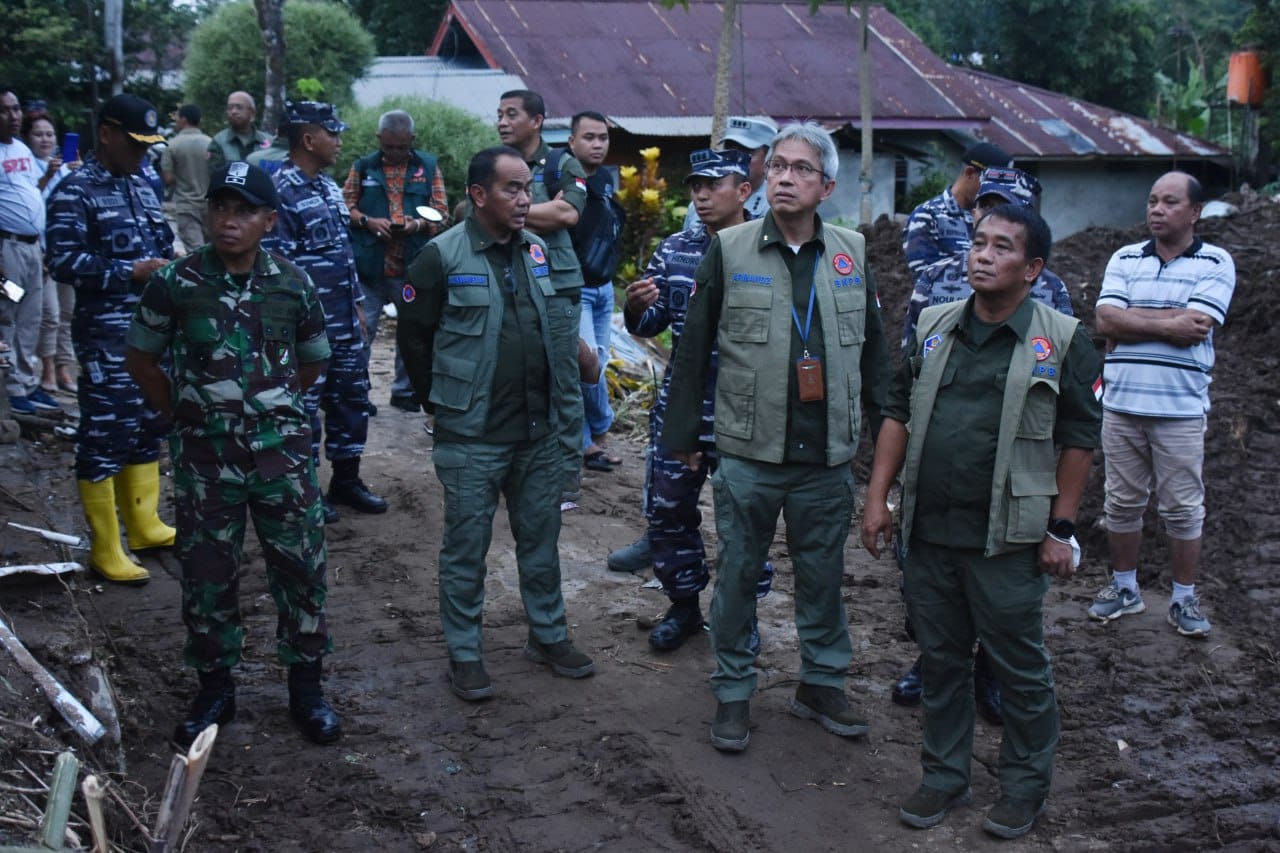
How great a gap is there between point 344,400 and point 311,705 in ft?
8.71

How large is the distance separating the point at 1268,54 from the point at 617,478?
2043 cm

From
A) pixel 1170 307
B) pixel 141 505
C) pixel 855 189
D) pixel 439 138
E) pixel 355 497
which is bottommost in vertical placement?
pixel 355 497

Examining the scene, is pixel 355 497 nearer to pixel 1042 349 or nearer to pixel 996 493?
pixel 996 493

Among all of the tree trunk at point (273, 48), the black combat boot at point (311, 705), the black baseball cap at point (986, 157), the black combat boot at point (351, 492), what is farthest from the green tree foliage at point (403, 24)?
the black combat boot at point (311, 705)

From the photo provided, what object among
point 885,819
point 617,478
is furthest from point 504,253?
point 617,478

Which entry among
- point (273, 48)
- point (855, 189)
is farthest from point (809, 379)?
point (855, 189)

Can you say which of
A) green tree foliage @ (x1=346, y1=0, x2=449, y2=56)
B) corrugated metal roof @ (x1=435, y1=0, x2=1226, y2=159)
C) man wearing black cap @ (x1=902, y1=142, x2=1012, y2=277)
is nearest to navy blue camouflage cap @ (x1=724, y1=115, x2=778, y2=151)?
man wearing black cap @ (x1=902, y1=142, x2=1012, y2=277)

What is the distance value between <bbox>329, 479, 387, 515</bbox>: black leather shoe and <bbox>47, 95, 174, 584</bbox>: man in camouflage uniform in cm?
162

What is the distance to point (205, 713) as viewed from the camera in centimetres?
462

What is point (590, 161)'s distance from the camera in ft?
25.1

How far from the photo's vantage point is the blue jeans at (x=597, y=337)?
26.1 feet

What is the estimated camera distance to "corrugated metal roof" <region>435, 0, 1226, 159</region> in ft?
69.5

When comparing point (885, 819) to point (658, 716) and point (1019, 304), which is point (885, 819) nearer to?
point (658, 716)

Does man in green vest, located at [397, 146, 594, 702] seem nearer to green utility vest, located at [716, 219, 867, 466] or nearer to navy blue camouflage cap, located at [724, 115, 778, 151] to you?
green utility vest, located at [716, 219, 867, 466]
